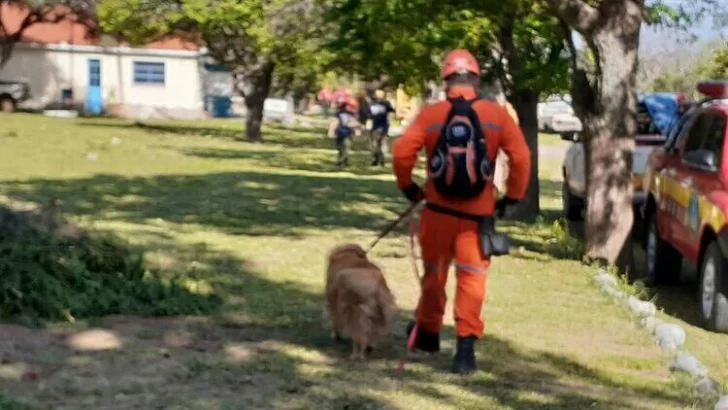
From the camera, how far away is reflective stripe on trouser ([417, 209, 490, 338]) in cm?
723

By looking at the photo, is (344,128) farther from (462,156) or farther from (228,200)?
(462,156)

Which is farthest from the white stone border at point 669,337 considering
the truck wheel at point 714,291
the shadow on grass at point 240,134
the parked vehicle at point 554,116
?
the parked vehicle at point 554,116

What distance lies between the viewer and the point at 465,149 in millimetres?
7047

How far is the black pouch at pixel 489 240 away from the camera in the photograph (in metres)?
7.20

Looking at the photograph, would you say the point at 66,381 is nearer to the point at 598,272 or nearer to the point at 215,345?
the point at 215,345

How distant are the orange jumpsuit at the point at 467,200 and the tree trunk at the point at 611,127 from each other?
5.18m

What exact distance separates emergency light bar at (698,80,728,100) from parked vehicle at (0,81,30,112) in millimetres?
45348

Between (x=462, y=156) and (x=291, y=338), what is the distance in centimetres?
196

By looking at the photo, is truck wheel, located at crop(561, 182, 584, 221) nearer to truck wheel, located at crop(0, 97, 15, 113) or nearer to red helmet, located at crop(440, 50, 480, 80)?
red helmet, located at crop(440, 50, 480, 80)

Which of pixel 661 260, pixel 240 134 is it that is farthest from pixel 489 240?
pixel 240 134

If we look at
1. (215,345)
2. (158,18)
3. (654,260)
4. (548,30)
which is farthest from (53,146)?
(215,345)

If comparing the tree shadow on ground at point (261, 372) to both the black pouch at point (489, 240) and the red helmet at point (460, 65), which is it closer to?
the black pouch at point (489, 240)

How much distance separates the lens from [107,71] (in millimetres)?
62656

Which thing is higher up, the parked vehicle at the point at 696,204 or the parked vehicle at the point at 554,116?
the parked vehicle at the point at 696,204
